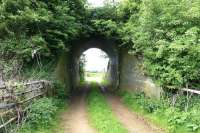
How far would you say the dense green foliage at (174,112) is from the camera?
799cm

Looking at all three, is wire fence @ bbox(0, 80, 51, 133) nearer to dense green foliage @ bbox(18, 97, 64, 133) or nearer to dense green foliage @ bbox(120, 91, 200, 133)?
dense green foliage @ bbox(18, 97, 64, 133)

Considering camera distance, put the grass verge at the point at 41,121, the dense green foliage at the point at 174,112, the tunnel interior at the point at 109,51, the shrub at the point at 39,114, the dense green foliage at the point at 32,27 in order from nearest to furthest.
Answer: the dense green foliage at the point at 174,112 < the grass verge at the point at 41,121 < the shrub at the point at 39,114 < the dense green foliage at the point at 32,27 < the tunnel interior at the point at 109,51

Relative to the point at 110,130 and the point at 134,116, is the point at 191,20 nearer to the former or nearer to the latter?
the point at 134,116

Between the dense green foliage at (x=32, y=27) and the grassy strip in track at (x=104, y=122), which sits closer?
the grassy strip in track at (x=104, y=122)

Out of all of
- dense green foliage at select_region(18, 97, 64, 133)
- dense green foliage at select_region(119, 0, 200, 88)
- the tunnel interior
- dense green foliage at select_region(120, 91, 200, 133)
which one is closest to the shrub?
dense green foliage at select_region(18, 97, 64, 133)

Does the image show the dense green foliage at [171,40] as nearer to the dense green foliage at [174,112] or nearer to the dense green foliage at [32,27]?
the dense green foliage at [174,112]

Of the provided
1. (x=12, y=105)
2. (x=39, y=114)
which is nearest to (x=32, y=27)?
(x=39, y=114)

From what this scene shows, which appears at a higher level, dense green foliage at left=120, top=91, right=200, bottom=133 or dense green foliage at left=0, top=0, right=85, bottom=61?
dense green foliage at left=0, top=0, right=85, bottom=61

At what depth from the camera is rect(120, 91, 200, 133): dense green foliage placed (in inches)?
315

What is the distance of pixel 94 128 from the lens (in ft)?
29.4

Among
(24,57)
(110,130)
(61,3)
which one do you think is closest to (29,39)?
(24,57)

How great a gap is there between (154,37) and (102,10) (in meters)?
7.29

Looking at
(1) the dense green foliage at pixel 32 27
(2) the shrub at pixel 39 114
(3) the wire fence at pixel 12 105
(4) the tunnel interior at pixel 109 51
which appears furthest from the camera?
(4) the tunnel interior at pixel 109 51

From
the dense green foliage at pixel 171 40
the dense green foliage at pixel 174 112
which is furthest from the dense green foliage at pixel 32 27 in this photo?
the dense green foliage at pixel 174 112
